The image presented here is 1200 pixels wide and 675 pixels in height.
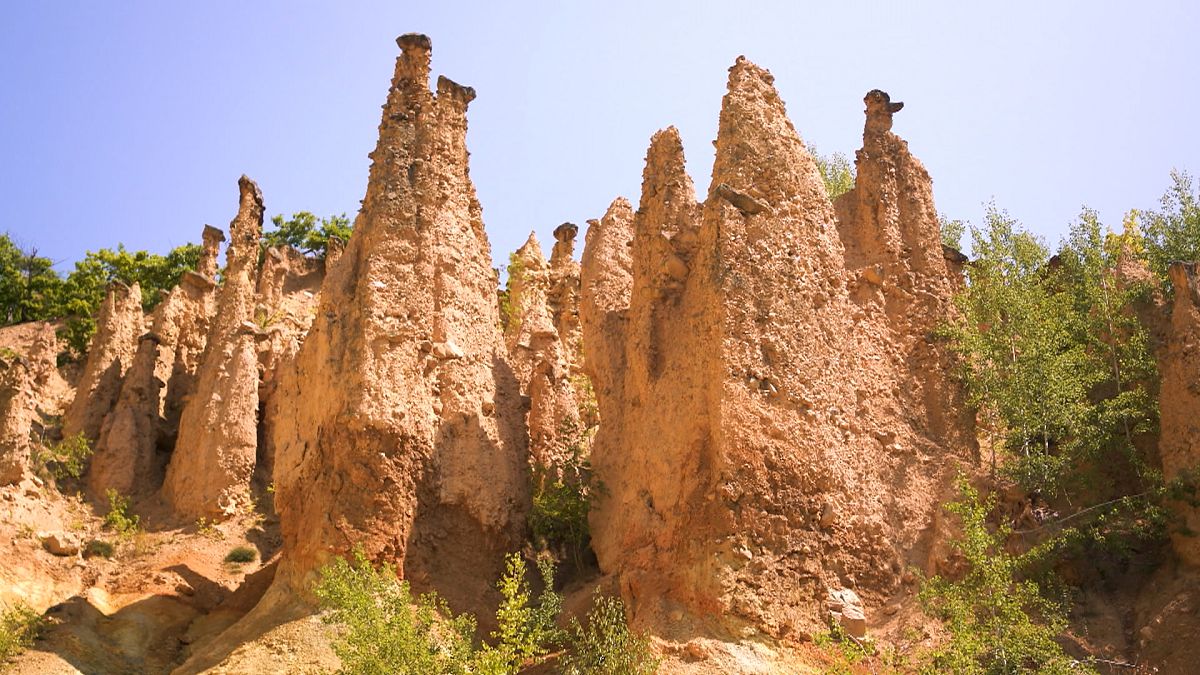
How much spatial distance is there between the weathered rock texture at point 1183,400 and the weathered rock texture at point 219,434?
1470 cm

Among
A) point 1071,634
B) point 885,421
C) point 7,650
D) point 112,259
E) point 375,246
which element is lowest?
point 7,650

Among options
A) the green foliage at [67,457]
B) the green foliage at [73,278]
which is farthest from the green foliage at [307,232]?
the green foliage at [67,457]

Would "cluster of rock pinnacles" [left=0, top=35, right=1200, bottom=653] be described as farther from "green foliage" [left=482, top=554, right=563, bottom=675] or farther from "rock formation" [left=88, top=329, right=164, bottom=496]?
"rock formation" [left=88, top=329, right=164, bottom=496]

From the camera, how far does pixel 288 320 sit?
99.8 feet

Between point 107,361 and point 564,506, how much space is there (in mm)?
11809

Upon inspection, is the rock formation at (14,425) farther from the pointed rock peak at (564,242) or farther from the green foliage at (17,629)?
the pointed rock peak at (564,242)

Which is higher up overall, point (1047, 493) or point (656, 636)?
point (1047, 493)

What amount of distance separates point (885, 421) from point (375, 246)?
729cm

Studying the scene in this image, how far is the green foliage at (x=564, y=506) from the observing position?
19859mm

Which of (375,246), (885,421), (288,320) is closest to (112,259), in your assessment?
(288,320)

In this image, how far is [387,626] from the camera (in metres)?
15.7

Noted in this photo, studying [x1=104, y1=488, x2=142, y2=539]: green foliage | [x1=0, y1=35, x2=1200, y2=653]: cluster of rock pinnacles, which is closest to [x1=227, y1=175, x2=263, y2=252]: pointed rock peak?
[x1=104, y1=488, x2=142, y2=539]: green foliage

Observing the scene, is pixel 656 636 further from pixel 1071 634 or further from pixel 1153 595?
pixel 1153 595

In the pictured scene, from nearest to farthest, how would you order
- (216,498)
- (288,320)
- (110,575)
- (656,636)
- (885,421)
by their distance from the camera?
(656,636)
(885,421)
(110,575)
(216,498)
(288,320)
